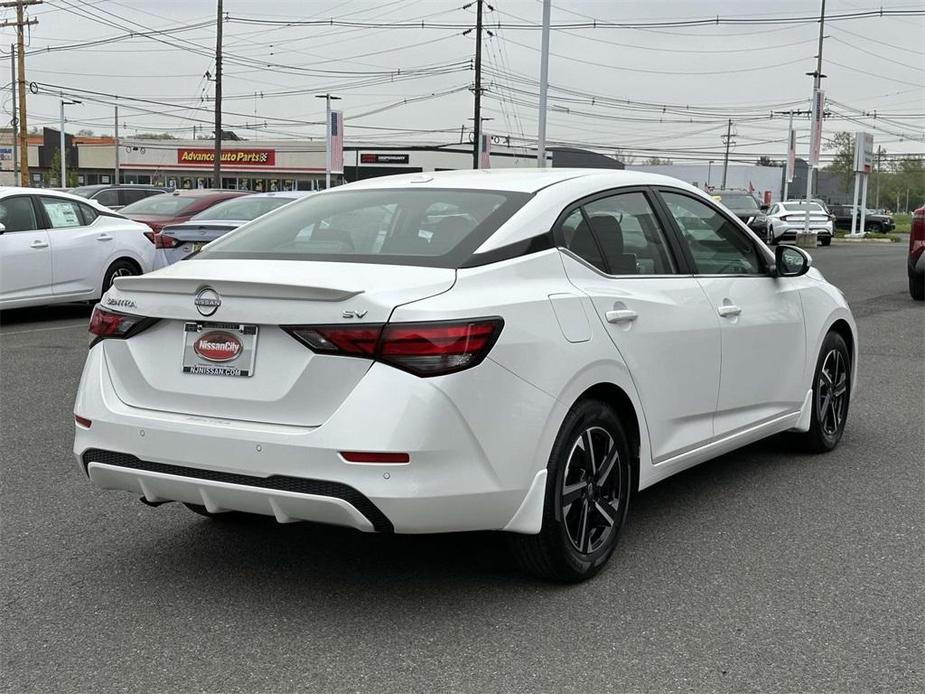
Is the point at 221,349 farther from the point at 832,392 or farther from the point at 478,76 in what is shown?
the point at 478,76

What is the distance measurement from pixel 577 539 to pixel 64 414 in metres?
4.38

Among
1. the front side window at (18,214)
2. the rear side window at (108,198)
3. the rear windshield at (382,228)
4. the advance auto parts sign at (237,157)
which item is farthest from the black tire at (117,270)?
the advance auto parts sign at (237,157)

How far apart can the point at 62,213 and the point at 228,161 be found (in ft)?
266

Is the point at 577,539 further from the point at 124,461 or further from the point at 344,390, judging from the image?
the point at 124,461

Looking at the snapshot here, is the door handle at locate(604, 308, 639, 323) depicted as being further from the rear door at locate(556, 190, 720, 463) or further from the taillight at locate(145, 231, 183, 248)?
the taillight at locate(145, 231, 183, 248)

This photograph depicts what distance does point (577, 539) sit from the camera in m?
4.02

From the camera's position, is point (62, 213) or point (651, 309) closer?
point (651, 309)

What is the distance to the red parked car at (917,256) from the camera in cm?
1467

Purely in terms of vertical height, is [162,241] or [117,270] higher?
[162,241]

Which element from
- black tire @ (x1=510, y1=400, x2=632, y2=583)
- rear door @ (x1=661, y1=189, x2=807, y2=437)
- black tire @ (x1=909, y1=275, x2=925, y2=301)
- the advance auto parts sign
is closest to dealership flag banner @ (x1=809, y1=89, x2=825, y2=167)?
black tire @ (x1=909, y1=275, x2=925, y2=301)

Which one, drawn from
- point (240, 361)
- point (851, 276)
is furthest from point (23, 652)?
point (851, 276)

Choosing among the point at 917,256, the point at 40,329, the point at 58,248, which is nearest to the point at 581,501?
the point at 40,329

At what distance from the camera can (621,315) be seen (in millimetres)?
4195

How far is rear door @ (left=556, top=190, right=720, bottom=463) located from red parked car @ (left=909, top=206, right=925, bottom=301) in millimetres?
10929
